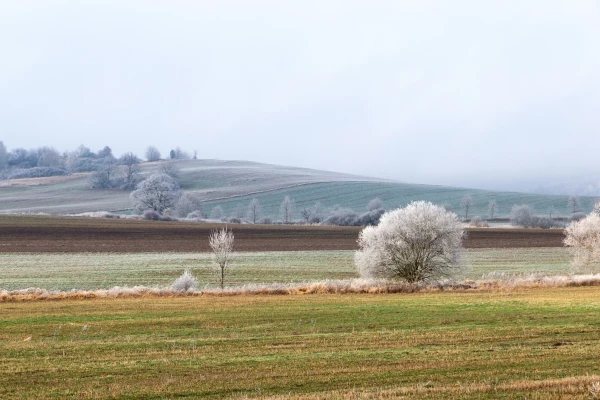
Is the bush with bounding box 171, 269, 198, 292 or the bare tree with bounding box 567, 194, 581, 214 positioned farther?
the bare tree with bounding box 567, 194, 581, 214

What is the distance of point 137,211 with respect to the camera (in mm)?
124188

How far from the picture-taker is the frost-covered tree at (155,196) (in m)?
125

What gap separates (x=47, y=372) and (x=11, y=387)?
5.33 ft

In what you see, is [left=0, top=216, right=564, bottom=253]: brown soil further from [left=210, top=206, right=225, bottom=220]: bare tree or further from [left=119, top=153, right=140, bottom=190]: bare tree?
[left=119, top=153, right=140, bottom=190]: bare tree

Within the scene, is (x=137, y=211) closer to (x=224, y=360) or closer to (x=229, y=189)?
(x=229, y=189)

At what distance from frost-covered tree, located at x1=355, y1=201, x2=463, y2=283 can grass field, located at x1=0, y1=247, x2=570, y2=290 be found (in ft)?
8.07

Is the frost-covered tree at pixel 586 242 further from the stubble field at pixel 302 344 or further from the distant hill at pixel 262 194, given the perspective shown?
the distant hill at pixel 262 194

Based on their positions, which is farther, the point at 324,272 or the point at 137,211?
the point at 137,211

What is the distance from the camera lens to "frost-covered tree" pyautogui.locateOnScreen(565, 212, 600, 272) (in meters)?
52.4

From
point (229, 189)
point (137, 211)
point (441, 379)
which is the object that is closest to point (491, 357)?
point (441, 379)

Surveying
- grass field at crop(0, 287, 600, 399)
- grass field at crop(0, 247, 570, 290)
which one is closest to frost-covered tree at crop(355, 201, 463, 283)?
grass field at crop(0, 247, 570, 290)

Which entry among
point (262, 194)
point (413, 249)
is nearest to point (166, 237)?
point (413, 249)

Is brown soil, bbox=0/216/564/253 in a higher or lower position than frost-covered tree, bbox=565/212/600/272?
lower

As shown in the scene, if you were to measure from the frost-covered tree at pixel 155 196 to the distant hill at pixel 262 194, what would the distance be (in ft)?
18.9
